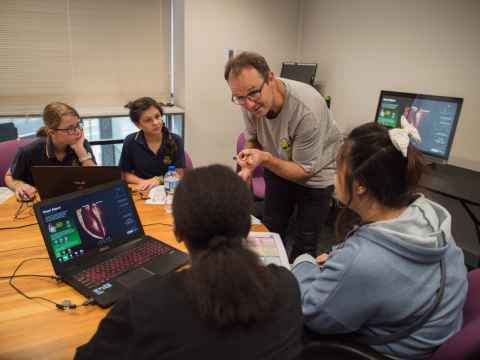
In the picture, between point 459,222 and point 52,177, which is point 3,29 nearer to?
point 52,177

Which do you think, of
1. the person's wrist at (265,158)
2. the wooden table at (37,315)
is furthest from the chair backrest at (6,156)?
the person's wrist at (265,158)

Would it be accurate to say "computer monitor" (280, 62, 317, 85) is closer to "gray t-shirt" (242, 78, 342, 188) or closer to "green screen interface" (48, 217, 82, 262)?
"gray t-shirt" (242, 78, 342, 188)

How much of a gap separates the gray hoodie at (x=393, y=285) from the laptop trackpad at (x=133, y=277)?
0.53 m

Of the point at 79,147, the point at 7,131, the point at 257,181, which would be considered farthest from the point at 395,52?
the point at 7,131

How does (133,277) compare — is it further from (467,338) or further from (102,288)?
(467,338)

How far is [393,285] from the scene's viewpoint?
971 millimetres

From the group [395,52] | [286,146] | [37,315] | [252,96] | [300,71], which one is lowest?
[37,315]

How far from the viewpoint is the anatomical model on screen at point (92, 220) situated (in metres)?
1.27

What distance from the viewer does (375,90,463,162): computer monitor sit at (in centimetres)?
242

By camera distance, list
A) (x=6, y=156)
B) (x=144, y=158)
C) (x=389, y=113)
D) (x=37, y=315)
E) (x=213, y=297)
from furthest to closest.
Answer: (x=389, y=113) → (x=144, y=158) → (x=6, y=156) → (x=37, y=315) → (x=213, y=297)

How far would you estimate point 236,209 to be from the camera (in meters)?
0.72

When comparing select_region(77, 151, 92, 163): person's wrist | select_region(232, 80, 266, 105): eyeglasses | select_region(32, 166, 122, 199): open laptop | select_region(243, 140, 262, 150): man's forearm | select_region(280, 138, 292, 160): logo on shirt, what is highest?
select_region(232, 80, 266, 105): eyeglasses

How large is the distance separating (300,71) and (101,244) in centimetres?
289

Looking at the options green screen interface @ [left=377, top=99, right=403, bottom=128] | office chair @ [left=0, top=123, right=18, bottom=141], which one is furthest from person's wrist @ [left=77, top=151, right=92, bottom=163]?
green screen interface @ [left=377, top=99, right=403, bottom=128]
